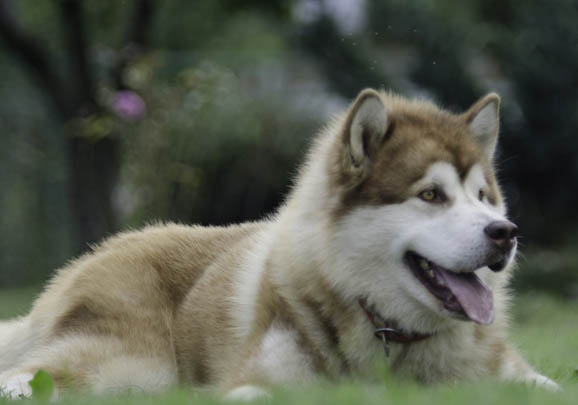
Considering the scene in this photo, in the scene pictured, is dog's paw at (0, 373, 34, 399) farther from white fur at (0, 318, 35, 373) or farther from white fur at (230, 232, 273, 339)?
white fur at (230, 232, 273, 339)

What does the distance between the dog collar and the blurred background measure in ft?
25.5

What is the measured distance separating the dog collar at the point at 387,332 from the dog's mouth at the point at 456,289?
23cm

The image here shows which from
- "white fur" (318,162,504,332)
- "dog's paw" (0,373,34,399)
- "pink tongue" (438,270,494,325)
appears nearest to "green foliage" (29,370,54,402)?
"dog's paw" (0,373,34,399)

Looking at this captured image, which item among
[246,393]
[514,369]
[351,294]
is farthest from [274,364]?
[514,369]

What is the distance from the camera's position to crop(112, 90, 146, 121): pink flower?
1181 centimetres

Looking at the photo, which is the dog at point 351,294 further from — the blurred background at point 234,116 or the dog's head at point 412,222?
the blurred background at point 234,116

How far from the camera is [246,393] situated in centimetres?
364

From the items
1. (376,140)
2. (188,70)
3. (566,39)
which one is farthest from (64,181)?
(376,140)

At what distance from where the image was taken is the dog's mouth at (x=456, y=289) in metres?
3.77

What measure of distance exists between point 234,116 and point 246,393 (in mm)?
9236

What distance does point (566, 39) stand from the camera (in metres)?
12.0

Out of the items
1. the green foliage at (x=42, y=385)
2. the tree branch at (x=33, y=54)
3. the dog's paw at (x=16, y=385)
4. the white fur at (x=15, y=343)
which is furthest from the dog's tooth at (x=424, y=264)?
the tree branch at (x=33, y=54)

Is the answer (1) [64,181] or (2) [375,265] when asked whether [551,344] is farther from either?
(1) [64,181]

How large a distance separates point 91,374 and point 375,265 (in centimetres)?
148
